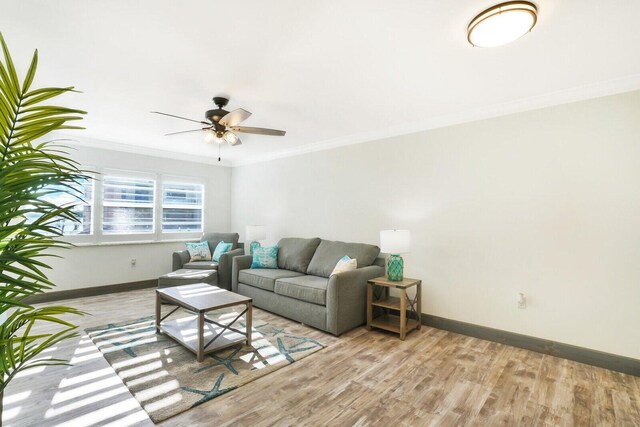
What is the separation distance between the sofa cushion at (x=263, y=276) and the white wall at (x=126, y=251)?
2.07 m

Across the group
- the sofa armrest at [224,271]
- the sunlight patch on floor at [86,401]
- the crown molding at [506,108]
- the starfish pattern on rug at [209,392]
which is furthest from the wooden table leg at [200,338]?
the crown molding at [506,108]

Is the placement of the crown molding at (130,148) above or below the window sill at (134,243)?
above

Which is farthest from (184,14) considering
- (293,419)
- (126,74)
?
(293,419)

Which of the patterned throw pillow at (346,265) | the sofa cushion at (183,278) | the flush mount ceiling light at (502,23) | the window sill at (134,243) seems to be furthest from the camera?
the window sill at (134,243)

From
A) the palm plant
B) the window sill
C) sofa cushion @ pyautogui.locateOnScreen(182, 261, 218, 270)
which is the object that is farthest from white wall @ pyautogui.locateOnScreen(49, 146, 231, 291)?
the palm plant

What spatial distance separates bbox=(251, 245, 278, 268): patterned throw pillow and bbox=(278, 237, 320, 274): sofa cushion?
0.09 metres

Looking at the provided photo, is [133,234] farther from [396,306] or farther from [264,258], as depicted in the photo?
[396,306]

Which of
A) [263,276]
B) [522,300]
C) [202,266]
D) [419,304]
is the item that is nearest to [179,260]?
[202,266]

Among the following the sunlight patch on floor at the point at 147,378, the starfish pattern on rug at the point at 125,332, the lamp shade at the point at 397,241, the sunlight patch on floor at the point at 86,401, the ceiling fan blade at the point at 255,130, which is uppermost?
the ceiling fan blade at the point at 255,130

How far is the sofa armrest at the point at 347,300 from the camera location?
3.24 meters

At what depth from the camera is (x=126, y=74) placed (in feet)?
8.66

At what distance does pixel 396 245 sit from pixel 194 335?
7.58 ft

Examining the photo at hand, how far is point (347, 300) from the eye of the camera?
11.0ft

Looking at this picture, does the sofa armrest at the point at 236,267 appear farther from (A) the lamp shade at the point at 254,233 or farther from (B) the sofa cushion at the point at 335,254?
(B) the sofa cushion at the point at 335,254
